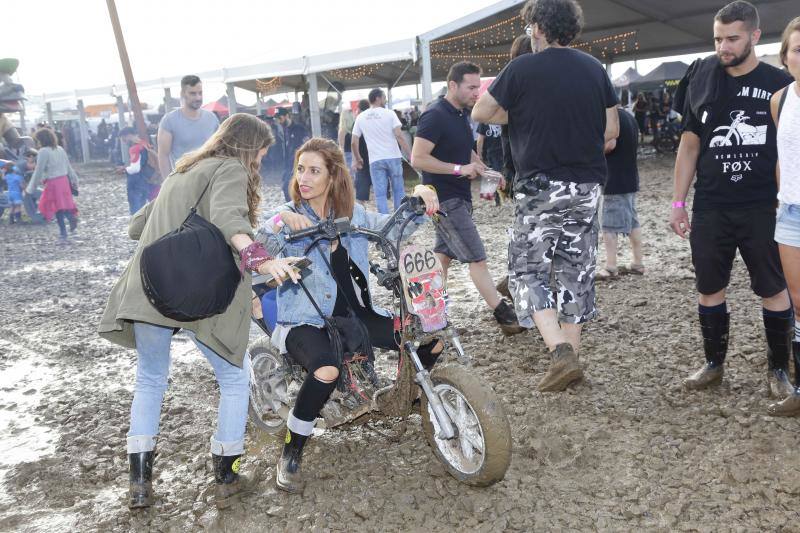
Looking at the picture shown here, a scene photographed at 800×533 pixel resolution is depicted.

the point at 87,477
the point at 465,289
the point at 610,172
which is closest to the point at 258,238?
the point at 87,477

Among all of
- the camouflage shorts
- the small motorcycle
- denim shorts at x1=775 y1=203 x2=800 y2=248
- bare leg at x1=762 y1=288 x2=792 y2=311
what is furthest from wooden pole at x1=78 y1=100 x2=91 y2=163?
denim shorts at x1=775 y1=203 x2=800 y2=248

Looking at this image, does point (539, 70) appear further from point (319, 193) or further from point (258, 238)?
point (258, 238)

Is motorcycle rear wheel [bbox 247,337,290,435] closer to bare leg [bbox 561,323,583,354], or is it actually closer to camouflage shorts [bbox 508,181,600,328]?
camouflage shorts [bbox 508,181,600,328]

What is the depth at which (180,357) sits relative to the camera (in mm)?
5742

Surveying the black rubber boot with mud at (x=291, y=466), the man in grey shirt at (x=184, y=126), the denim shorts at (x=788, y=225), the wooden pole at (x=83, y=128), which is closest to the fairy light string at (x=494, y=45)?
the man in grey shirt at (x=184, y=126)

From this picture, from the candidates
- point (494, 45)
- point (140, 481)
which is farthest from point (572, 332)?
Result: point (494, 45)

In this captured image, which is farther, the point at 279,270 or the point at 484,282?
the point at 484,282

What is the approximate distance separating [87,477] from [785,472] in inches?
132

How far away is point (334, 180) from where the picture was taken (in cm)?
368

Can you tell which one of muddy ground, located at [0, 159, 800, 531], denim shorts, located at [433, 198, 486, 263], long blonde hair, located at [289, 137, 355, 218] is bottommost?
muddy ground, located at [0, 159, 800, 531]

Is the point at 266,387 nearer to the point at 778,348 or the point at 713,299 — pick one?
the point at 713,299

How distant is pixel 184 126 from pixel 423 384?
5.20m

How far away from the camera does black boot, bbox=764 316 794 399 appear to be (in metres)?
3.89

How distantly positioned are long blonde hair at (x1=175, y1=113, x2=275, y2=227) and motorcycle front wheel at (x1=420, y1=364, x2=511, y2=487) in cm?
117
